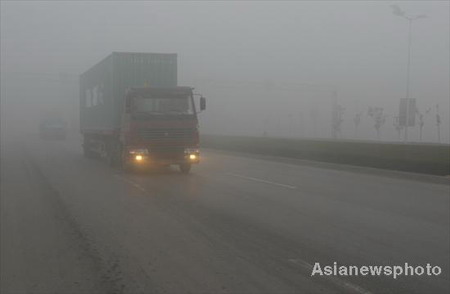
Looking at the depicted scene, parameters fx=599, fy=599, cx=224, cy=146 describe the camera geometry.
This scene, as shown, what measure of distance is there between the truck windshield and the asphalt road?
3.21 meters

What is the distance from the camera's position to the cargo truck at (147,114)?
18.4 meters

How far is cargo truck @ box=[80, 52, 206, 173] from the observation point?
18422 mm

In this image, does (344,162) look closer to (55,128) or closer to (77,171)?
(77,171)

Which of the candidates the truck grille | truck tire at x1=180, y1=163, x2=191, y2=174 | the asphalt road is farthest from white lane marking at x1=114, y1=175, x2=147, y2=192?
truck tire at x1=180, y1=163, x2=191, y2=174

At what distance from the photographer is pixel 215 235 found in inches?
339

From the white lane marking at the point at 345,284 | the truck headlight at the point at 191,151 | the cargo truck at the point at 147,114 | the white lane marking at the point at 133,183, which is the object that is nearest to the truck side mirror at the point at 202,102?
the cargo truck at the point at 147,114

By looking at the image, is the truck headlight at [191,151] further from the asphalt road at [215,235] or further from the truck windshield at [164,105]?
the asphalt road at [215,235]

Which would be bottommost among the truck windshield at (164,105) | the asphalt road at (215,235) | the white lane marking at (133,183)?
the white lane marking at (133,183)

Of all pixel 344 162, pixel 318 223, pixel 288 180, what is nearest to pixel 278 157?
pixel 344 162

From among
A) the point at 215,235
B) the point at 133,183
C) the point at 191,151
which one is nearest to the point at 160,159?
the point at 191,151

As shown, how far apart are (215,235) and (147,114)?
10499 mm

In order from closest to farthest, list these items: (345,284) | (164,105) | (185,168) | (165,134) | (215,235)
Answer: (345,284), (215,235), (165,134), (164,105), (185,168)

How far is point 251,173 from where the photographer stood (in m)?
19.7

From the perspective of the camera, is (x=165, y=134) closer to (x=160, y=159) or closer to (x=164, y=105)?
(x=160, y=159)
